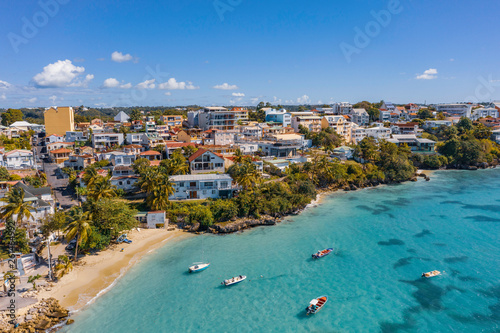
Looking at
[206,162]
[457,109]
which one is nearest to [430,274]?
[206,162]

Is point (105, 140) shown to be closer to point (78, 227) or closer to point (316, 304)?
point (78, 227)

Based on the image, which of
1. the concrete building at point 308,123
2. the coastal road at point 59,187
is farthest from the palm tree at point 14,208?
the concrete building at point 308,123

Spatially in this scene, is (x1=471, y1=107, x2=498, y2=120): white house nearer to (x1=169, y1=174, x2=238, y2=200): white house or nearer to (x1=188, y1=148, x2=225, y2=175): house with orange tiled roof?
(x1=188, y1=148, x2=225, y2=175): house with orange tiled roof

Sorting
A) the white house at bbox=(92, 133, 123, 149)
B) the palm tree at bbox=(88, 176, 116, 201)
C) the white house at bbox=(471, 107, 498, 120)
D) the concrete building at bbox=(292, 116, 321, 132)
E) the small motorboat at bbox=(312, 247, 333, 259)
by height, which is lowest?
the small motorboat at bbox=(312, 247, 333, 259)

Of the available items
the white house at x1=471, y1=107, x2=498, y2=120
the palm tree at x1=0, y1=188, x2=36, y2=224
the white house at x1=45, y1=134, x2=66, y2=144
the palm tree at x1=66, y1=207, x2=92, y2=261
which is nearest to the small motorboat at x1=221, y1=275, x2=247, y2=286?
the palm tree at x1=66, y1=207, x2=92, y2=261

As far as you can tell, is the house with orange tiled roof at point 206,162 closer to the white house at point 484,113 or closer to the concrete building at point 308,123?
the concrete building at point 308,123
